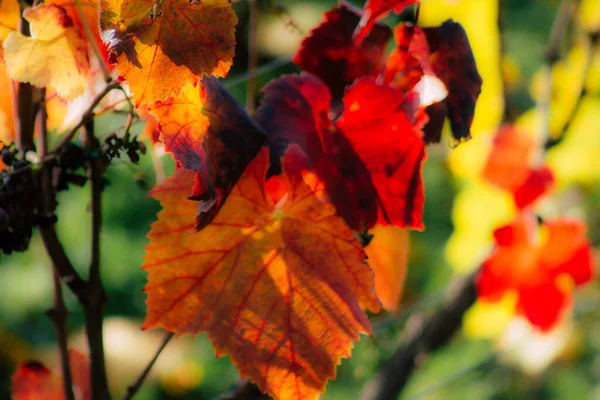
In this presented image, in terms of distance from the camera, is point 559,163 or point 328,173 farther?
point 559,163

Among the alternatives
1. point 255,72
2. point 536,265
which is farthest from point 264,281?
point 536,265

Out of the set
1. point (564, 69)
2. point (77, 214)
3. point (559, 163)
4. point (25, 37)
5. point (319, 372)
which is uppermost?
point (77, 214)

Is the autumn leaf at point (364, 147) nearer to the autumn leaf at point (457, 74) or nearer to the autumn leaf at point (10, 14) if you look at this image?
the autumn leaf at point (457, 74)

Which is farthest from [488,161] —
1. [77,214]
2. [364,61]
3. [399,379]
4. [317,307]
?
[77,214]

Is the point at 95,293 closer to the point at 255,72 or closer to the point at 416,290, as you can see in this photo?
the point at 255,72

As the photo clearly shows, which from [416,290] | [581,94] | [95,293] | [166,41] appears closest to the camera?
[166,41]

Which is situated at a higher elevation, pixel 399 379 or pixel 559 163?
pixel 559 163

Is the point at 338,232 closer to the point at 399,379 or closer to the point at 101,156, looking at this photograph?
the point at 101,156
